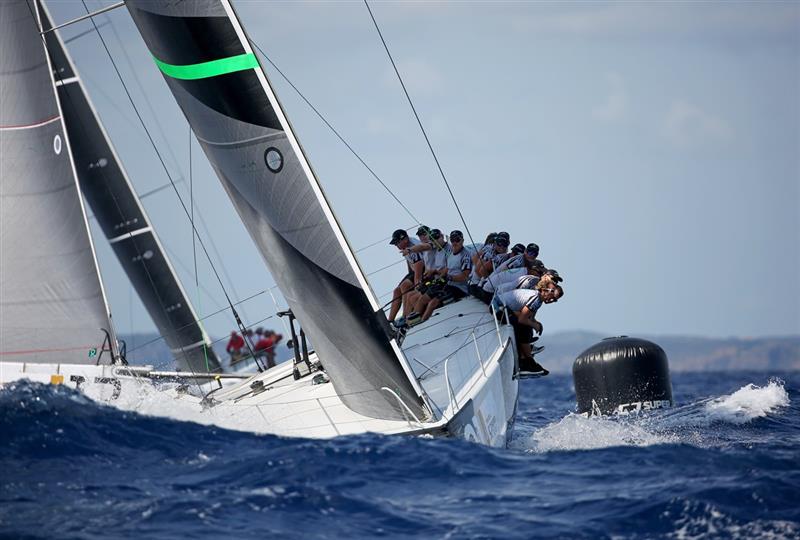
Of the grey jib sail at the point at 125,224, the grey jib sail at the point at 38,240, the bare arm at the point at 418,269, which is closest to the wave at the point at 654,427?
the bare arm at the point at 418,269

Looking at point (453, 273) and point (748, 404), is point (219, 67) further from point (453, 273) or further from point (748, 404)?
point (748, 404)

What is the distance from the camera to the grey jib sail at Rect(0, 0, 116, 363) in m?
12.1

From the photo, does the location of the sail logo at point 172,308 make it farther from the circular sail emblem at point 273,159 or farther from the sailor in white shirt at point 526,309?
the circular sail emblem at point 273,159

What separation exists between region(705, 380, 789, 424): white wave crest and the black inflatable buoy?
61 centimetres

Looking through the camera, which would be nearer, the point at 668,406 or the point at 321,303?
the point at 321,303

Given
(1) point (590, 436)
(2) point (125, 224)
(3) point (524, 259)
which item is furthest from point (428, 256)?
(2) point (125, 224)

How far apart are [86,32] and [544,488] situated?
885cm

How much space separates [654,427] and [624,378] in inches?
40.2

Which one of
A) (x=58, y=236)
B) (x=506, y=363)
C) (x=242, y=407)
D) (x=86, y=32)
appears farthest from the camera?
(x=86, y=32)

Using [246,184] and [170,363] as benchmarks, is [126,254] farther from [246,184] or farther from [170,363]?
[246,184]

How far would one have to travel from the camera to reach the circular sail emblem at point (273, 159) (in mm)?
8500

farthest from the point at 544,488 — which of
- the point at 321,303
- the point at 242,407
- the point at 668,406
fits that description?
the point at 668,406

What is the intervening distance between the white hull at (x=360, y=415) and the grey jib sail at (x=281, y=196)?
0.28m

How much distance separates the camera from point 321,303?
8609 mm
